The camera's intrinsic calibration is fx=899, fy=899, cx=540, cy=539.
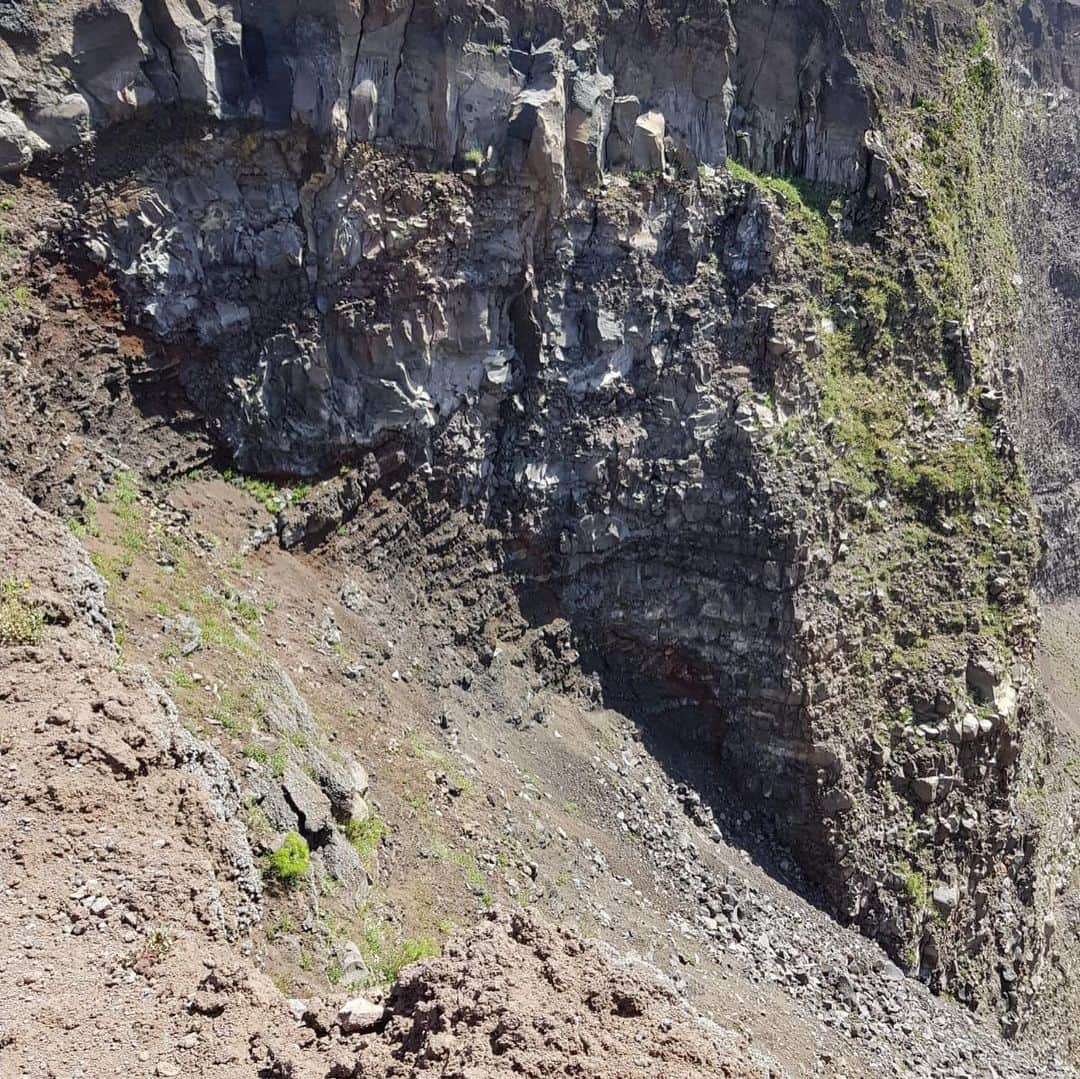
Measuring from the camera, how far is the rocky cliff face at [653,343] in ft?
57.6

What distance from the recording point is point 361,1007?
662 cm

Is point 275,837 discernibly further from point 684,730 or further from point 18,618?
point 684,730

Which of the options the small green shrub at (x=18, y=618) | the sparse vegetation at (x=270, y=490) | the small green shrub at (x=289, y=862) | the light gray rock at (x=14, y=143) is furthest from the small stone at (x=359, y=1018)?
the light gray rock at (x=14, y=143)

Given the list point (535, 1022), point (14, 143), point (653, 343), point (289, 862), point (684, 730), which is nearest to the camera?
point (535, 1022)

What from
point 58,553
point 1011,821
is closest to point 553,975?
point 58,553

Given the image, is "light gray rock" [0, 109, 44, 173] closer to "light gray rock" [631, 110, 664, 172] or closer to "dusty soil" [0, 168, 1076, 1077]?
"dusty soil" [0, 168, 1076, 1077]

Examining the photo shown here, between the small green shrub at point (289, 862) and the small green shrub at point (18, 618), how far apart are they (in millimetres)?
3465

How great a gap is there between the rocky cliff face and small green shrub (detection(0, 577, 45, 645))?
29.6 ft

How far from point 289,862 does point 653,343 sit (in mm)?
15602

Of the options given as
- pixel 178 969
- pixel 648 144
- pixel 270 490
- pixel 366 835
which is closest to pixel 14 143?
pixel 270 490

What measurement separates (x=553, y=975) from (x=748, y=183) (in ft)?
70.4

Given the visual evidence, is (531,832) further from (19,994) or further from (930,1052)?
(19,994)

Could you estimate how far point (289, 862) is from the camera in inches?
401

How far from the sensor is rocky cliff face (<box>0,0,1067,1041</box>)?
17.5 metres
